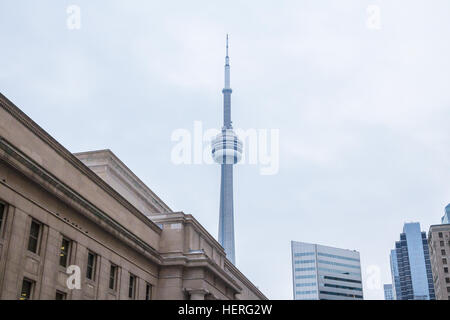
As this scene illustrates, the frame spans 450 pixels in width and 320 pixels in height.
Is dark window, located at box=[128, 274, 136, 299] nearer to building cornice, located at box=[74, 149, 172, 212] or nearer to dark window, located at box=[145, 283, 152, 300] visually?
dark window, located at box=[145, 283, 152, 300]

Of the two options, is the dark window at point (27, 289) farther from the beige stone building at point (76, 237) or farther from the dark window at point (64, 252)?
the dark window at point (64, 252)

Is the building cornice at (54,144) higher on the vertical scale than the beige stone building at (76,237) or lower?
higher

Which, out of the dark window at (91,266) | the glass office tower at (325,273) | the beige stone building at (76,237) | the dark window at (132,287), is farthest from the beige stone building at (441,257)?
the dark window at (91,266)

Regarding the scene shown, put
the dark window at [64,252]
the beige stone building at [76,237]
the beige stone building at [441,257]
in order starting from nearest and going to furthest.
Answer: the beige stone building at [76,237] → the dark window at [64,252] → the beige stone building at [441,257]

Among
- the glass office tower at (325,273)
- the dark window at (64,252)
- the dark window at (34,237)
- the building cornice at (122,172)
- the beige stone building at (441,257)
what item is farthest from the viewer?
the glass office tower at (325,273)

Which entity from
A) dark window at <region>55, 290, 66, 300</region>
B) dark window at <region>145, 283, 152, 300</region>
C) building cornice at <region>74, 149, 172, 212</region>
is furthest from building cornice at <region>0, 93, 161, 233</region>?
building cornice at <region>74, 149, 172, 212</region>

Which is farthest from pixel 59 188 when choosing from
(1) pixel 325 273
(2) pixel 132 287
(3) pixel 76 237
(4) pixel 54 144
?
(1) pixel 325 273

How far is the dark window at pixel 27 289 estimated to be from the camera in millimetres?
27130

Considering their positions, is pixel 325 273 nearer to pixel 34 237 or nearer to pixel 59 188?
pixel 59 188

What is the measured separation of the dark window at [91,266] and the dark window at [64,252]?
8.32ft

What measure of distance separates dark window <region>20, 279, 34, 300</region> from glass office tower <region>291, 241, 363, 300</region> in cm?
16729

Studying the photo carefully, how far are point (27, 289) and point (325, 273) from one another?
173 meters
